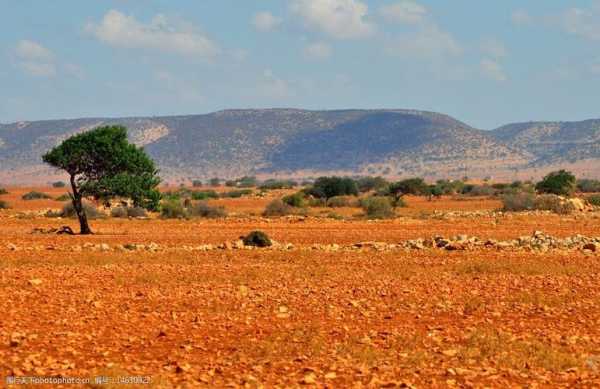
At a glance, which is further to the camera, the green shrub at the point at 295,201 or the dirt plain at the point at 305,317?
the green shrub at the point at 295,201

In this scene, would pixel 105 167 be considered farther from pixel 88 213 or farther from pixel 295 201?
pixel 295 201

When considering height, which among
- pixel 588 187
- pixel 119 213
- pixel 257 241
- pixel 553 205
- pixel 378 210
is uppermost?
pixel 257 241

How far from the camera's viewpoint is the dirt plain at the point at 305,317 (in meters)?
10.6

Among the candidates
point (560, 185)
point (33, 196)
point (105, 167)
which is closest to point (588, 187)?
point (560, 185)

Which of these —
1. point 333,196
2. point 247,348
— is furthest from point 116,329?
point 333,196

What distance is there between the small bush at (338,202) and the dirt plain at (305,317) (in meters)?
41.1

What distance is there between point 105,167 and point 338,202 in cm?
3348

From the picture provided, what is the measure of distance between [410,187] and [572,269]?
168 ft

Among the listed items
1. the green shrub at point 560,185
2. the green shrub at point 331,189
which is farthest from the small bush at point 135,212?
the green shrub at point 560,185

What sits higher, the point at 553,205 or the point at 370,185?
the point at 370,185

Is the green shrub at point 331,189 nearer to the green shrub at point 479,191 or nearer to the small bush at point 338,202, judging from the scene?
the small bush at point 338,202

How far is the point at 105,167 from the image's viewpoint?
117 feet

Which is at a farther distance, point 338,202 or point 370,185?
point 370,185

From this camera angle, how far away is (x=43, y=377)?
983 centimetres
